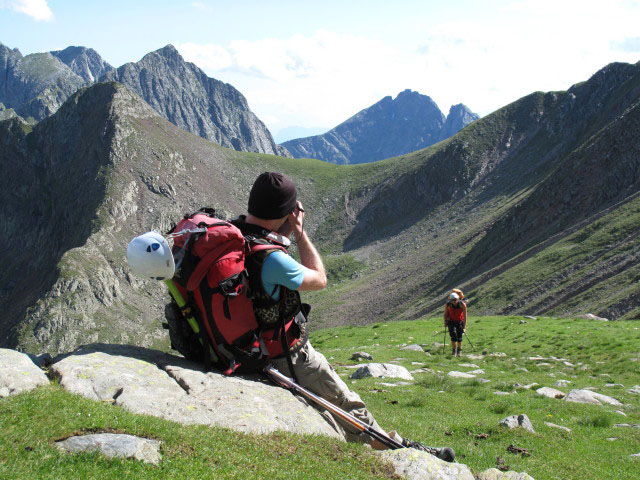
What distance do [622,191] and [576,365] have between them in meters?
71.9

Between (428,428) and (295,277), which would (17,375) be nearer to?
(295,277)

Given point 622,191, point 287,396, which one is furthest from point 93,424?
point 622,191

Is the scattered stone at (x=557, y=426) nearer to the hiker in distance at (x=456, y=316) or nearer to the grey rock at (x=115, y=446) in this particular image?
the grey rock at (x=115, y=446)

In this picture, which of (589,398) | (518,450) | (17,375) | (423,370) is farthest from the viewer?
(423,370)

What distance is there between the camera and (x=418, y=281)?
10569 cm

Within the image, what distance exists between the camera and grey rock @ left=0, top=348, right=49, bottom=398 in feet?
25.8

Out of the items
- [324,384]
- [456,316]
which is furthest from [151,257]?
[456,316]

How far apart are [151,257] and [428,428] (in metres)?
8.88

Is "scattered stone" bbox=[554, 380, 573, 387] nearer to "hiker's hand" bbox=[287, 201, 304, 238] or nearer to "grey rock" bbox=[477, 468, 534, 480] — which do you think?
"grey rock" bbox=[477, 468, 534, 480]

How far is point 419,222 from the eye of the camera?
545ft

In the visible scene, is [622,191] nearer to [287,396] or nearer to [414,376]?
[414,376]

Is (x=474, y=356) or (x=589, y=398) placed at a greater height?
(x=589, y=398)

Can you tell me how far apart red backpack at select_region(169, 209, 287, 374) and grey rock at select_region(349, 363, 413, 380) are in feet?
45.3

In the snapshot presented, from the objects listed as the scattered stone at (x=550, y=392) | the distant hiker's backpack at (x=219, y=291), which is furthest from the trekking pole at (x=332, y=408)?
the scattered stone at (x=550, y=392)
